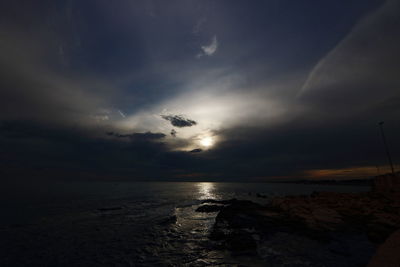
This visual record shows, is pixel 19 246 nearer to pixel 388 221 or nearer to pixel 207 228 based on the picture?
pixel 207 228

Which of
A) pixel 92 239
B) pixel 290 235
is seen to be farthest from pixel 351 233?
pixel 92 239

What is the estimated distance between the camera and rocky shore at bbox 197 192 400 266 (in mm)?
12781

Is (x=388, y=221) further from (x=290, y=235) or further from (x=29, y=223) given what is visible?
(x=29, y=223)

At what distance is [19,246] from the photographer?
15.5 meters

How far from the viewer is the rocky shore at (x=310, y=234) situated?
1278 cm

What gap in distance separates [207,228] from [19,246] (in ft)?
58.4

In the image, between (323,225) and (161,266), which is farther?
(323,225)

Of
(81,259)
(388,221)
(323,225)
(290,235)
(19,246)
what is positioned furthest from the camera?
(323,225)

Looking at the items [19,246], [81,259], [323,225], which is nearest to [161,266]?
[81,259]

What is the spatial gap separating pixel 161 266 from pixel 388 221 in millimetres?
23421

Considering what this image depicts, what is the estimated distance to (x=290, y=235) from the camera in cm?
1753

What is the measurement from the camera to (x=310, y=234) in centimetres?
1750

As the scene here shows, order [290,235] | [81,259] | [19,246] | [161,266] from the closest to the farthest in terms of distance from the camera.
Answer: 1. [161,266]
2. [81,259]
3. [19,246]
4. [290,235]

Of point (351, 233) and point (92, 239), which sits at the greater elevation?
point (351, 233)
